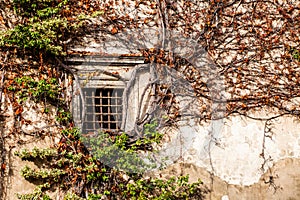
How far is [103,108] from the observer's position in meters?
6.93

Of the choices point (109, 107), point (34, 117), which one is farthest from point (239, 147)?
point (34, 117)

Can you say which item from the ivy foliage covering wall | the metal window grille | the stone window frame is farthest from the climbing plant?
the metal window grille

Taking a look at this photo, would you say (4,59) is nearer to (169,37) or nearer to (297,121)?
(169,37)

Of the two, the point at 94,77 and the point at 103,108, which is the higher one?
the point at 94,77

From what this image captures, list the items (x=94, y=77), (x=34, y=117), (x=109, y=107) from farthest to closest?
(x=109, y=107) → (x=94, y=77) → (x=34, y=117)

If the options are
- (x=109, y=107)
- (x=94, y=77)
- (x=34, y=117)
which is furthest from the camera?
(x=109, y=107)

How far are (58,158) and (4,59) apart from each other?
1.52 m

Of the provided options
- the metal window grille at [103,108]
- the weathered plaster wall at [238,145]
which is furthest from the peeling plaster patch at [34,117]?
the weathered plaster wall at [238,145]

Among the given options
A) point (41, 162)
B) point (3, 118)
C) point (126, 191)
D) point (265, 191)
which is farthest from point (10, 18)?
point (265, 191)

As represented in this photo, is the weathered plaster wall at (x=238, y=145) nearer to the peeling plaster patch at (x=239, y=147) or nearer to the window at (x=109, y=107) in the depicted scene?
the peeling plaster patch at (x=239, y=147)

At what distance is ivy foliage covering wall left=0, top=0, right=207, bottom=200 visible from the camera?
6.29 metres

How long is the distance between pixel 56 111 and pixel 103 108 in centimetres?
76

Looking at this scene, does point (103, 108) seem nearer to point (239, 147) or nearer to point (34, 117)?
point (34, 117)

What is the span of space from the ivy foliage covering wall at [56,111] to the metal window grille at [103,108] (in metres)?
0.31
